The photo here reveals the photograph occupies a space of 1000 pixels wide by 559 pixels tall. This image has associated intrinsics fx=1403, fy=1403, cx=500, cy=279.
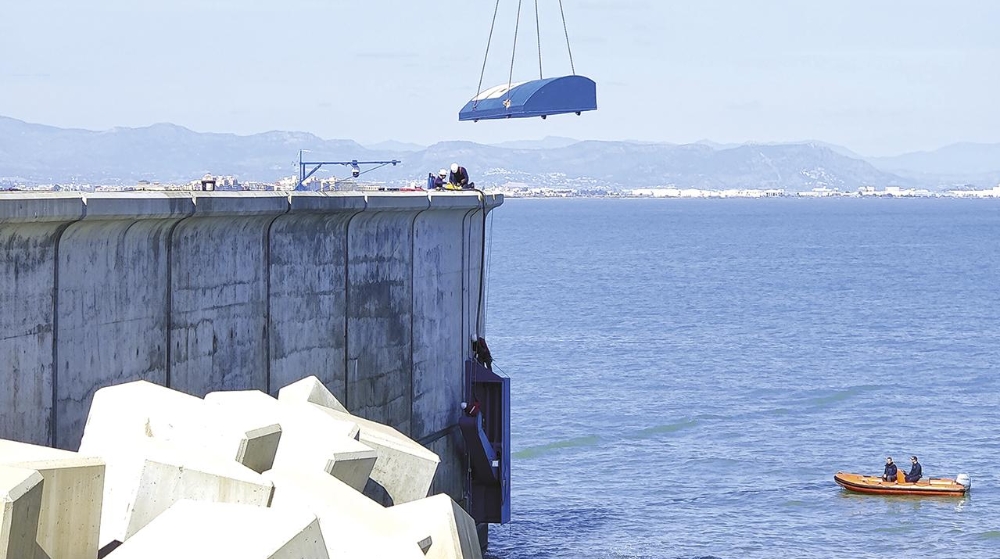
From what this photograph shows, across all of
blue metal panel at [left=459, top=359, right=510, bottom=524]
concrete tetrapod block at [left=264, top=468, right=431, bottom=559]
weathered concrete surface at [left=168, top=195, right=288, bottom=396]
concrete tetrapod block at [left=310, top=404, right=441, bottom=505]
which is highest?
weathered concrete surface at [left=168, top=195, right=288, bottom=396]

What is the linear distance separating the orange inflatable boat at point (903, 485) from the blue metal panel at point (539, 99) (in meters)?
12.2

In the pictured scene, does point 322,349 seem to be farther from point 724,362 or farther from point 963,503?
point 724,362

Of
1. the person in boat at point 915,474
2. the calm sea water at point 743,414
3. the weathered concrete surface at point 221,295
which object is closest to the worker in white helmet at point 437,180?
the calm sea water at point 743,414

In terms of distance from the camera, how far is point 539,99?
25547mm

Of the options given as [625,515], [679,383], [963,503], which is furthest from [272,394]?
[679,383]

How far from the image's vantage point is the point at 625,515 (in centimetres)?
2920

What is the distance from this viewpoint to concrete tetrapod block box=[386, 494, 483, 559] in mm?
11344

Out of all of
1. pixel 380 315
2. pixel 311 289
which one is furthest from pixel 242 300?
pixel 380 315

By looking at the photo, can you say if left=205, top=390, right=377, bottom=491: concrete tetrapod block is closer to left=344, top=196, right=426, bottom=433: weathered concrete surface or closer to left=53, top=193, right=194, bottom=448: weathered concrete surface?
left=53, top=193, right=194, bottom=448: weathered concrete surface

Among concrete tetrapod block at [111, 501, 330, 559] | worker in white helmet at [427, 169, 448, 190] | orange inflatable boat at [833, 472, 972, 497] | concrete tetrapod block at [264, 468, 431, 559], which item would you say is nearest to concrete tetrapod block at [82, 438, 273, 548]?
concrete tetrapod block at [264, 468, 431, 559]

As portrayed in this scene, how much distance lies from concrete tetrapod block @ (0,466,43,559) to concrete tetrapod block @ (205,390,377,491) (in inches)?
126

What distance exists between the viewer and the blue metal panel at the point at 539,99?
83.8ft

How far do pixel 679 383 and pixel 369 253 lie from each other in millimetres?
32345

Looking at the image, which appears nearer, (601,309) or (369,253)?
(369,253)
